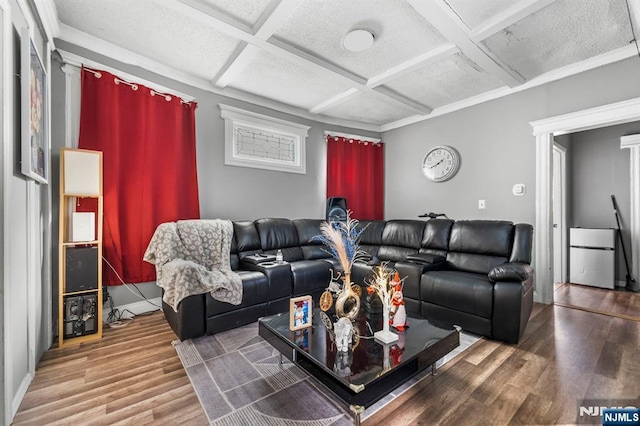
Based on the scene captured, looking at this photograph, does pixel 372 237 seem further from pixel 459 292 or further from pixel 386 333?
pixel 386 333

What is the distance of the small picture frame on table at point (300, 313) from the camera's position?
5.69 feet

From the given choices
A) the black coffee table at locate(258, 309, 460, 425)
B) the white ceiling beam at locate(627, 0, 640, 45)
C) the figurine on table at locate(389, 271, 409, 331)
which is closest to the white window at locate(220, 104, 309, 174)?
the black coffee table at locate(258, 309, 460, 425)

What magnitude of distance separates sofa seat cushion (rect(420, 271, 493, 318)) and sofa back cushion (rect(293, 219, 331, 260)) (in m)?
1.40

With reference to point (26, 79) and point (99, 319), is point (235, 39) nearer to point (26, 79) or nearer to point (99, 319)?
point (26, 79)

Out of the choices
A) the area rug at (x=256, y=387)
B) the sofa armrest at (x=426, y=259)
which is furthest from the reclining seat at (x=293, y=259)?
the sofa armrest at (x=426, y=259)

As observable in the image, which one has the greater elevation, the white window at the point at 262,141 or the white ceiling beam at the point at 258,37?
the white ceiling beam at the point at 258,37

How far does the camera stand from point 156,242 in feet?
8.51

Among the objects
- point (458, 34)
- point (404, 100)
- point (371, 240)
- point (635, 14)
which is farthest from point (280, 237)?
point (635, 14)

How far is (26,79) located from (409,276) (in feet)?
10.4

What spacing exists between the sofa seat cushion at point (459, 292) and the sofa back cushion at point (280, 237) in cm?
161

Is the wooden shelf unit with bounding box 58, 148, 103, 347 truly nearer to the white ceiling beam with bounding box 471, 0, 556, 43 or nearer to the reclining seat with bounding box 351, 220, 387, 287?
the reclining seat with bounding box 351, 220, 387, 287

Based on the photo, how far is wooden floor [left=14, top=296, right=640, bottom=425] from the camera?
4.68ft

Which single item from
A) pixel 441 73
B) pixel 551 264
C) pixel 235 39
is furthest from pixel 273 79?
pixel 551 264

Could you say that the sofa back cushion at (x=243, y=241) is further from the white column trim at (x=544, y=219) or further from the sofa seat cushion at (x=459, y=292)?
the white column trim at (x=544, y=219)
